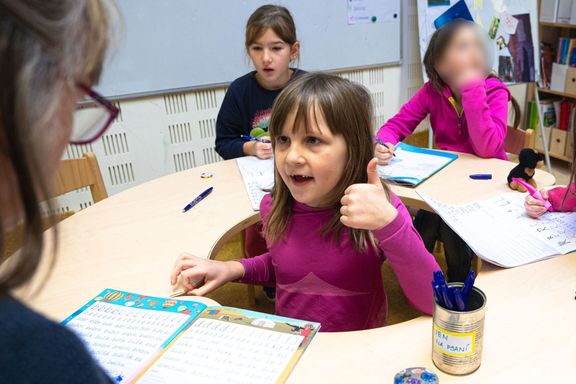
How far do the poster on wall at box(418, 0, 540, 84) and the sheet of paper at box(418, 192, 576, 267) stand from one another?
2122 millimetres

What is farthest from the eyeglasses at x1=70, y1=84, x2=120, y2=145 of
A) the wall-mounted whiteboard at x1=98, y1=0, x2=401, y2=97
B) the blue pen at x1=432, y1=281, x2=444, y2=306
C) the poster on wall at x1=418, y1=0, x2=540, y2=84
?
the poster on wall at x1=418, y1=0, x2=540, y2=84

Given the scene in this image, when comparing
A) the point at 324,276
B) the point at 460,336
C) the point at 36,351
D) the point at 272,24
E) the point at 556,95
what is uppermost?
the point at 272,24

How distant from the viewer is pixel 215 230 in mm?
1260

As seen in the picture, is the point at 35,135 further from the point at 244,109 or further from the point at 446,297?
the point at 244,109

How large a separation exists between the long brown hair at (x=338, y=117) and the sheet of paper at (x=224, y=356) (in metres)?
0.34

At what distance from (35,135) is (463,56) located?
1.71 m

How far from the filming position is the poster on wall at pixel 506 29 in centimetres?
310

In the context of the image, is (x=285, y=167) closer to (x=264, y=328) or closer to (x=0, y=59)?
(x=264, y=328)

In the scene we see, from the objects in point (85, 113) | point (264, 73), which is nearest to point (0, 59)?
point (85, 113)

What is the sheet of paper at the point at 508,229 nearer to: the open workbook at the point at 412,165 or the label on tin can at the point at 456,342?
the open workbook at the point at 412,165

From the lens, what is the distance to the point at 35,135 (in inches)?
15.0

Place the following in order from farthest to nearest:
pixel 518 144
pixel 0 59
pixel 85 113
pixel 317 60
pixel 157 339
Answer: pixel 317 60 → pixel 518 144 → pixel 157 339 → pixel 85 113 → pixel 0 59

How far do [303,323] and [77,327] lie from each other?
409 millimetres

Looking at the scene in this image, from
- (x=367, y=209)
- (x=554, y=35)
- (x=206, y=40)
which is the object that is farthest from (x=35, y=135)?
(x=554, y=35)
